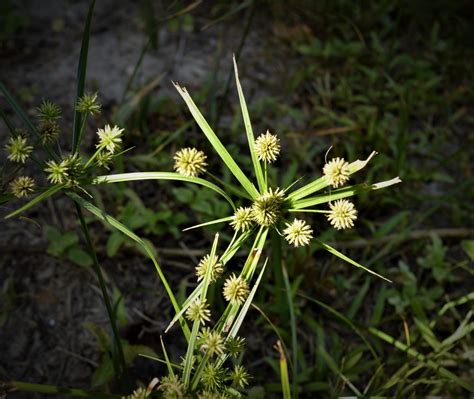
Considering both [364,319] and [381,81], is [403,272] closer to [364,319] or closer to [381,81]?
[364,319]

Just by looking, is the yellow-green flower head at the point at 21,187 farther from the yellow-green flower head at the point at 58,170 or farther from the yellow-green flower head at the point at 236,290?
the yellow-green flower head at the point at 236,290

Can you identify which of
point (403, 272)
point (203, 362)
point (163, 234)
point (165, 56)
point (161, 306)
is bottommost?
point (203, 362)

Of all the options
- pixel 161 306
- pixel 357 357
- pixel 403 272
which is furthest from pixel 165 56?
pixel 357 357

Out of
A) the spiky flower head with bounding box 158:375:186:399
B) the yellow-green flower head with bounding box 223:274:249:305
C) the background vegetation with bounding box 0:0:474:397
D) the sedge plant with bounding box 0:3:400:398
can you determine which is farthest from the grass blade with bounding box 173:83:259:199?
the spiky flower head with bounding box 158:375:186:399

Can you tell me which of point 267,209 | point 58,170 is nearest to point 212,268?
point 267,209


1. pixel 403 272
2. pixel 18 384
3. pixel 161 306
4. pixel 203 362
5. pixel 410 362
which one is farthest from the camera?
pixel 403 272

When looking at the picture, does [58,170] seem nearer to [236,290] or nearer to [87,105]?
[87,105]

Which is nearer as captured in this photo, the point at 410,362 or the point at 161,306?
the point at 410,362

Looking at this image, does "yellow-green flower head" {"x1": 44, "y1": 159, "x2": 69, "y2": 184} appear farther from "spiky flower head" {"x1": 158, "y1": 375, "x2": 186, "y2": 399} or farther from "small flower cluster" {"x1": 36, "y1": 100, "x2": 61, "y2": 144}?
"spiky flower head" {"x1": 158, "y1": 375, "x2": 186, "y2": 399}
